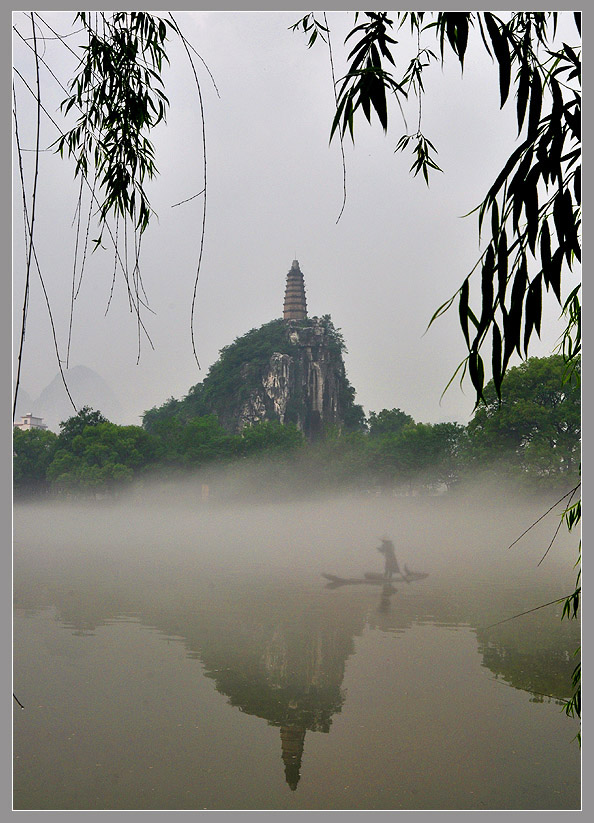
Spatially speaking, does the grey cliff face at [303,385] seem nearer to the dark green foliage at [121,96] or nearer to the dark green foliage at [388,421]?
the dark green foliage at [388,421]

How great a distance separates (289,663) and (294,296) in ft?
14.1

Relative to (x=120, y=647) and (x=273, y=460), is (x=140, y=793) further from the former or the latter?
(x=273, y=460)

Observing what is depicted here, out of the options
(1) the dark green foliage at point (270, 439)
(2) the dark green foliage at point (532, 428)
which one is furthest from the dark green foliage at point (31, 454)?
(2) the dark green foliage at point (532, 428)

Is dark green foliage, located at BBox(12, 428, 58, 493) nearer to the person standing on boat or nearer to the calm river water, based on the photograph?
the calm river water

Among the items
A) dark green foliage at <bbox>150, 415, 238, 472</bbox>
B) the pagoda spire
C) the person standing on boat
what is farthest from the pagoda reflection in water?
the pagoda spire

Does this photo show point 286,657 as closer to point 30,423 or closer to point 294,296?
point 30,423

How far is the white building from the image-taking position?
6164 mm

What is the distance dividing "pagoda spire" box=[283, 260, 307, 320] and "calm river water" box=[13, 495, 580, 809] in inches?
85.3

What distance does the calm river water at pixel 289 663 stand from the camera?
114 inches

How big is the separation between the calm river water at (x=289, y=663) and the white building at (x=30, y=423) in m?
1.61

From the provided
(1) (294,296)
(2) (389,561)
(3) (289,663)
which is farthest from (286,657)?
(1) (294,296)

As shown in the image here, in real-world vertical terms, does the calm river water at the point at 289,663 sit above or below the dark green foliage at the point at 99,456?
below

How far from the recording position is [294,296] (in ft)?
26.6

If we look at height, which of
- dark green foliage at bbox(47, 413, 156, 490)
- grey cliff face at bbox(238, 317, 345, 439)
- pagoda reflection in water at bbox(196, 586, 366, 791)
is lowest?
pagoda reflection in water at bbox(196, 586, 366, 791)
